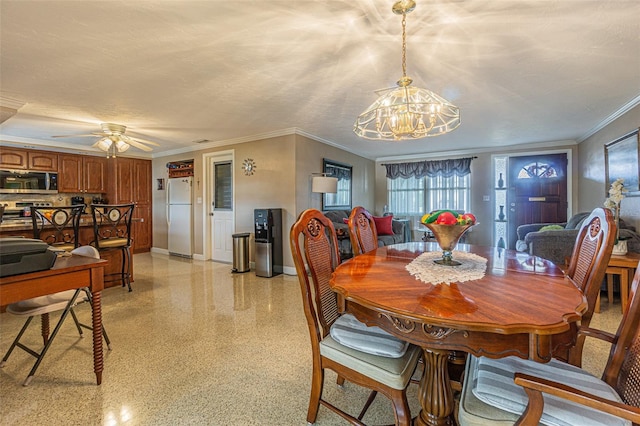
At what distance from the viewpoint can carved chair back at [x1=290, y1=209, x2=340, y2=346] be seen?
141cm

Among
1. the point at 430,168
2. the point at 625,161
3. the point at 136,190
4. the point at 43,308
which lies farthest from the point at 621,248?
the point at 136,190

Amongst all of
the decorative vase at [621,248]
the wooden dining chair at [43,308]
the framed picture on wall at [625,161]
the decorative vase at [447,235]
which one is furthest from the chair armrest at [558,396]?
the framed picture on wall at [625,161]

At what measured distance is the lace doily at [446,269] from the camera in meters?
1.35

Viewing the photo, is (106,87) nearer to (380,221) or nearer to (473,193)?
(380,221)

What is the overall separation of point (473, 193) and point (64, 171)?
27.1ft

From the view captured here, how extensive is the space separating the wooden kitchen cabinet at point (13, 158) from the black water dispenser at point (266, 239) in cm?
431

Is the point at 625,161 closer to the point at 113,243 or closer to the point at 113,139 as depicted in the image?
the point at 113,243

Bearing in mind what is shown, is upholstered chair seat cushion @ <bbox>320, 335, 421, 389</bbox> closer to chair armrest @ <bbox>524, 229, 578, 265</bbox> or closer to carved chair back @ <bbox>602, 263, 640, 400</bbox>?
carved chair back @ <bbox>602, 263, 640, 400</bbox>

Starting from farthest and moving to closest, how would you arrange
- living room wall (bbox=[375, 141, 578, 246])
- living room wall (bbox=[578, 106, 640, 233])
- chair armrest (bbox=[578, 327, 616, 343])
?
living room wall (bbox=[375, 141, 578, 246]) < living room wall (bbox=[578, 106, 640, 233]) < chair armrest (bbox=[578, 327, 616, 343])

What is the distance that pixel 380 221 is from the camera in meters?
5.49

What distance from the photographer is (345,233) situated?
467 centimetres

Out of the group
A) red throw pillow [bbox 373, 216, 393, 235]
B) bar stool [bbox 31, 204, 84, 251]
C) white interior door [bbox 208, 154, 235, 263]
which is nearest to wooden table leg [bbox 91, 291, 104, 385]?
bar stool [bbox 31, 204, 84, 251]

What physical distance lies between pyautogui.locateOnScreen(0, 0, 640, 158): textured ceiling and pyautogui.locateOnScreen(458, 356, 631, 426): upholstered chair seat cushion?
6.18ft

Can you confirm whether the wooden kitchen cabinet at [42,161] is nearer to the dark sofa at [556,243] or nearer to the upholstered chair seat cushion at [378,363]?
the upholstered chair seat cushion at [378,363]
